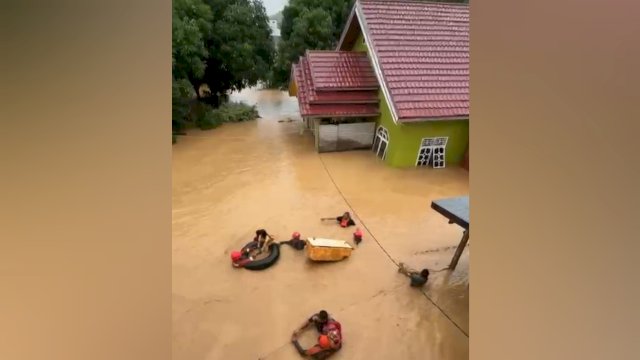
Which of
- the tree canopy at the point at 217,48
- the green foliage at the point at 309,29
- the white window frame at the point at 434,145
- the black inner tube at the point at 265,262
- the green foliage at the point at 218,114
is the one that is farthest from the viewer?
the green foliage at the point at 309,29

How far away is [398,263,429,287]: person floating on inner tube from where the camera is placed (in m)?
4.85

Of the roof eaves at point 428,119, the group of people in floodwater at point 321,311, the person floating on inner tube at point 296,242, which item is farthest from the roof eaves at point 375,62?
the person floating on inner tube at point 296,242

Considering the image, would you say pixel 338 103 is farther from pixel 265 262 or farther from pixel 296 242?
pixel 265 262

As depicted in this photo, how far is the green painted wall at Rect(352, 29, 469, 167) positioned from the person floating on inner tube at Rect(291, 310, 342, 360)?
6010mm

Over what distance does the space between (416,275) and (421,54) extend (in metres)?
7.07

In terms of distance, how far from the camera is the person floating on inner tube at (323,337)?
147 inches

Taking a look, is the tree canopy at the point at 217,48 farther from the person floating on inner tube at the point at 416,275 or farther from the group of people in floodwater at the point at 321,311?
the person floating on inner tube at the point at 416,275

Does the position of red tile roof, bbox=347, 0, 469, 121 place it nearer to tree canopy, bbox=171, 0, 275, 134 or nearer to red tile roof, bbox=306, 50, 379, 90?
red tile roof, bbox=306, 50, 379, 90

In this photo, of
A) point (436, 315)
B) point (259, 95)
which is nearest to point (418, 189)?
point (436, 315)
